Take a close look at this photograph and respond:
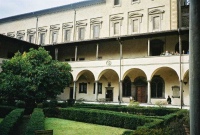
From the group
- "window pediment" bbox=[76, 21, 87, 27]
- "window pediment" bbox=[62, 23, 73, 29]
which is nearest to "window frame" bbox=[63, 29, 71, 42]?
"window pediment" bbox=[62, 23, 73, 29]

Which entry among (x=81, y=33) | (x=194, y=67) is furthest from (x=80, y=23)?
(x=194, y=67)

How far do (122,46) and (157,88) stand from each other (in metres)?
7.23

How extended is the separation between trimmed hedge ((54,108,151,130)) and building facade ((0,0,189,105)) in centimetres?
914

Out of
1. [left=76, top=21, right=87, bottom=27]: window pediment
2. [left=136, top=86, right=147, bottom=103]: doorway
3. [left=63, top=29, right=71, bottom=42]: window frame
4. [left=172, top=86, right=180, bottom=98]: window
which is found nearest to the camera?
[left=172, top=86, right=180, bottom=98]: window

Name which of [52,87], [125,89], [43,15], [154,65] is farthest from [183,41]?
[43,15]

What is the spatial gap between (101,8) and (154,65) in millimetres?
14574

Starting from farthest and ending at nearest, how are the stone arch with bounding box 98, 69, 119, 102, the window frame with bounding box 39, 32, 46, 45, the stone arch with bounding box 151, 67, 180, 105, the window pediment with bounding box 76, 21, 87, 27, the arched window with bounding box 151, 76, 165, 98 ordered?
the window frame with bounding box 39, 32, 46, 45, the window pediment with bounding box 76, 21, 87, 27, the stone arch with bounding box 98, 69, 119, 102, the arched window with bounding box 151, 76, 165, 98, the stone arch with bounding box 151, 67, 180, 105

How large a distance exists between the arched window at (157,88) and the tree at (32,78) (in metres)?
10.7

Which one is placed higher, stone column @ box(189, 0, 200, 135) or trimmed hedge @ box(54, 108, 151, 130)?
stone column @ box(189, 0, 200, 135)

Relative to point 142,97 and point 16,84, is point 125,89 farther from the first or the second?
point 16,84

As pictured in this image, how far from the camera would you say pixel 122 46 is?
97.0 feet

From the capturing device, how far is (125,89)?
28906 millimetres

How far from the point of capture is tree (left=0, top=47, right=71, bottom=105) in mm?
18812

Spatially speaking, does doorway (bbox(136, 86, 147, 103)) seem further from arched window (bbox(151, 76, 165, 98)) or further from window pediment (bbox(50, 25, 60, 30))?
window pediment (bbox(50, 25, 60, 30))
